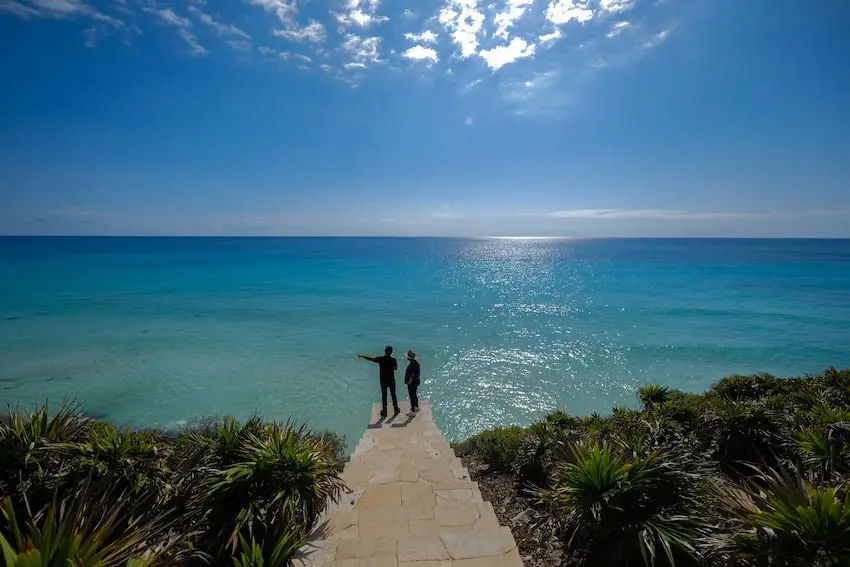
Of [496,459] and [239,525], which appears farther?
[496,459]

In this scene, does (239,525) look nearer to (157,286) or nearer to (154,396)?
(154,396)

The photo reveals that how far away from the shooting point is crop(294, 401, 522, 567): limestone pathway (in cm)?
440

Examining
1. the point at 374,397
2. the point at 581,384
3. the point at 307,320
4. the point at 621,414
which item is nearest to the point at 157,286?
the point at 307,320

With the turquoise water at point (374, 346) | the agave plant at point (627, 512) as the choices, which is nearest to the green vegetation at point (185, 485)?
the agave plant at point (627, 512)

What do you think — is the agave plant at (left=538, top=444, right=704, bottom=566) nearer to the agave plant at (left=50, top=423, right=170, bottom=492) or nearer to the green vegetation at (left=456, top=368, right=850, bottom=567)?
the green vegetation at (left=456, top=368, right=850, bottom=567)

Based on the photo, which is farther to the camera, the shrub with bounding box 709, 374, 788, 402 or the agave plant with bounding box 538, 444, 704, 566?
the shrub with bounding box 709, 374, 788, 402

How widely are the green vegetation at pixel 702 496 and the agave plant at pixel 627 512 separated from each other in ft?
0.03

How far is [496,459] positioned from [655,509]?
4.38 m

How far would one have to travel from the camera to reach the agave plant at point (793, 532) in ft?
9.51

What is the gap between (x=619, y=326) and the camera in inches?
1047

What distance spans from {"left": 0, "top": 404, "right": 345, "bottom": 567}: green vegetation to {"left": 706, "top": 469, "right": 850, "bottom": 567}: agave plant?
428 centimetres

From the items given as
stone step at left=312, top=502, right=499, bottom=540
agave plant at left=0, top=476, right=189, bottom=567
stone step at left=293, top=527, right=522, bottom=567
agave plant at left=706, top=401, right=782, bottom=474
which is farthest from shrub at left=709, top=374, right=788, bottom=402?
agave plant at left=0, top=476, right=189, bottom=567

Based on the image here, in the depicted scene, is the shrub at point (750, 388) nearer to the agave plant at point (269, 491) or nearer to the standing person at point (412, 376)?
the standing person at point (412, 376)

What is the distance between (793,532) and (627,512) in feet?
4.42
